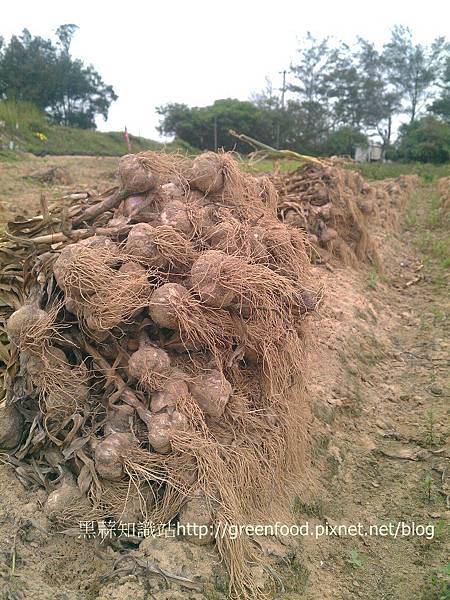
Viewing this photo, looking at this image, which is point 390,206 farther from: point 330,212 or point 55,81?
point 55,81

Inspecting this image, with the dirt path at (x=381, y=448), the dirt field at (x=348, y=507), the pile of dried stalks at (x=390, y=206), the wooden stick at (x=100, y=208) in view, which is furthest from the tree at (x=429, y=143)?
the wooden stick at (x=100, y=208)

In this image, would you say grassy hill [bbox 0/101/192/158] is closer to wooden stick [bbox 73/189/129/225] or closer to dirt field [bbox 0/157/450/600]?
dirt field [bbox 0/157/450/600]

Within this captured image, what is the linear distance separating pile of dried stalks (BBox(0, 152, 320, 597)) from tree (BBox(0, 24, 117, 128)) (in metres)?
35.1

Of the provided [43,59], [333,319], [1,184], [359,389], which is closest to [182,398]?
[359,389]

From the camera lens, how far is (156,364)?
7.90 ft

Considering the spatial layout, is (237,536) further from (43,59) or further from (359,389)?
(43,59)

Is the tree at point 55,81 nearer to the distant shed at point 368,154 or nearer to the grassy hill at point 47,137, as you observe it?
the grassy hill at point 47,137

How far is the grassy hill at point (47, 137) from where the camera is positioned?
25.0 m

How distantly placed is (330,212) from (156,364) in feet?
15.5

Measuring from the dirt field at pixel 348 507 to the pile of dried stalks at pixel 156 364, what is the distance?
0.13m

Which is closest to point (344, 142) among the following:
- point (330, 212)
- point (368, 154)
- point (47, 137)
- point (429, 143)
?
point (368, 154)

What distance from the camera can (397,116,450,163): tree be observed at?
→ 3300cm

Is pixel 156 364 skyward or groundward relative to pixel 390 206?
groundward

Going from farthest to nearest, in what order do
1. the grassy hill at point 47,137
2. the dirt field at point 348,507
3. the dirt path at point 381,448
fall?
the grassy hill at point 47,137 < the dirt path at point 381,448 < the dirt field at point 348,507
